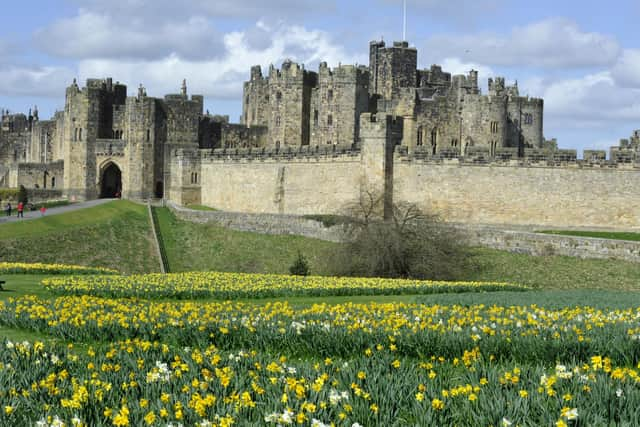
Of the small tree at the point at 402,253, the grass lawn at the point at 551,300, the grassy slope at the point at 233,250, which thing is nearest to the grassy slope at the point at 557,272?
the small tree at the point at 402,253

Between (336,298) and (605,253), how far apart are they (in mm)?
12567

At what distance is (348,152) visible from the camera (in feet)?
156

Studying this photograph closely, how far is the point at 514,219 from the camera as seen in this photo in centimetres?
4291

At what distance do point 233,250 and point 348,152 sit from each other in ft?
28.8

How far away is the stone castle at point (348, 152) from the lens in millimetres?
42531

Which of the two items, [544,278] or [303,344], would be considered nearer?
[303,344]

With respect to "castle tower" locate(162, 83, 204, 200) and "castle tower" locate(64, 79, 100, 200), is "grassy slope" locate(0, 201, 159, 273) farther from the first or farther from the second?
"castle tower" locate(64, 79, 100, 200)

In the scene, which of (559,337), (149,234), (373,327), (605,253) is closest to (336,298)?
(373,327)

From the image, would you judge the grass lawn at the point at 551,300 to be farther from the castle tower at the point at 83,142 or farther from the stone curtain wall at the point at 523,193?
the castle tower at the point at 83,142

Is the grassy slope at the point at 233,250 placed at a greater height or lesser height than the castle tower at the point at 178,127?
lesser

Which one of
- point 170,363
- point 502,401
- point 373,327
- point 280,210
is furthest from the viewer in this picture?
point 280,210

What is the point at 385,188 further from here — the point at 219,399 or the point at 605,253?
the point at 219,399

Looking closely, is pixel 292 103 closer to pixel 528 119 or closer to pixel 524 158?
pixel 528 119

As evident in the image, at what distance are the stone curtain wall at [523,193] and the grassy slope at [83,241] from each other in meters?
12.6
